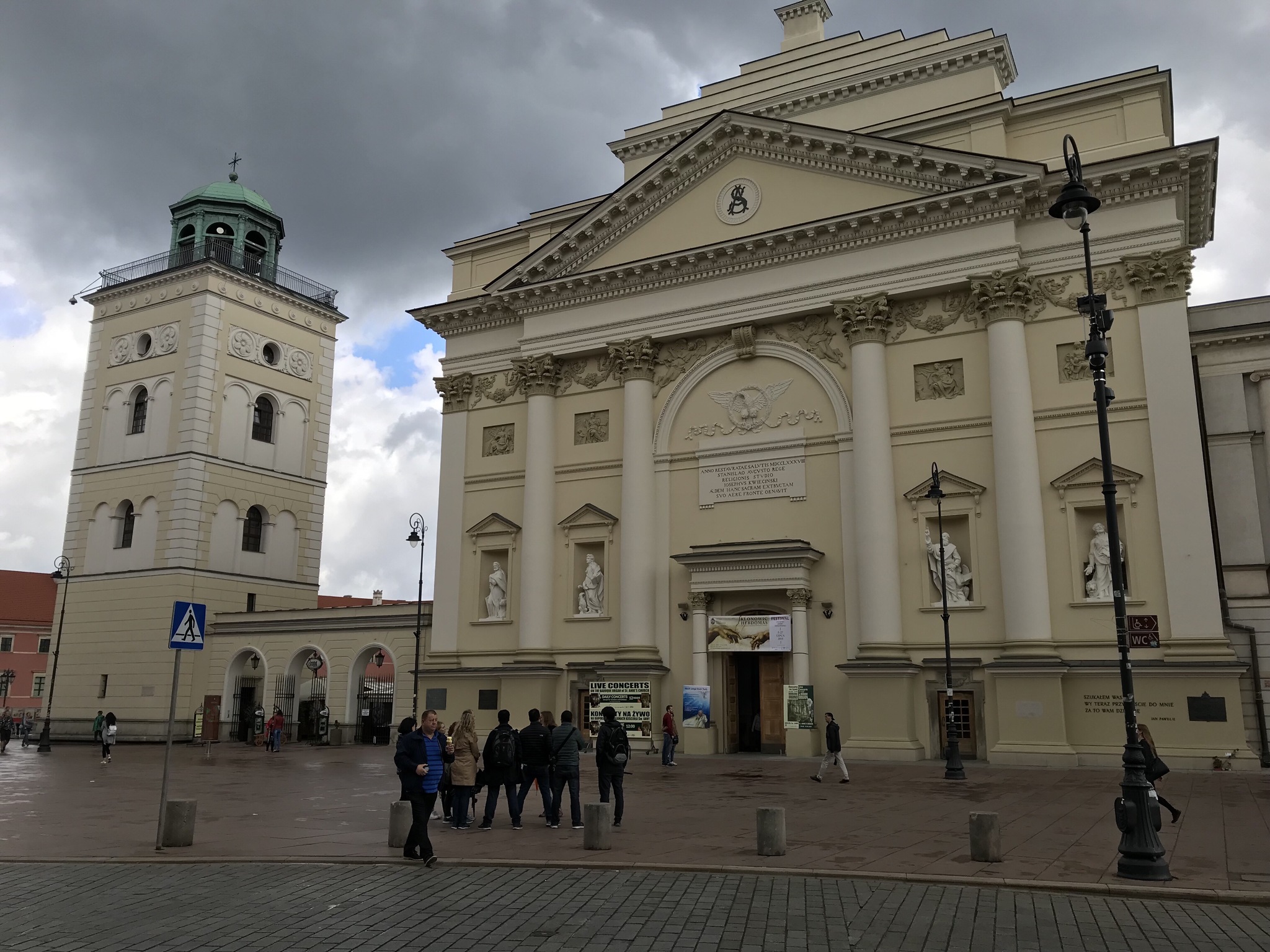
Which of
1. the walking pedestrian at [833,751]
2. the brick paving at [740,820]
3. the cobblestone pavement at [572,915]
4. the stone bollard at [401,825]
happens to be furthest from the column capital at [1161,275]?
the stone bollard at [401,825]

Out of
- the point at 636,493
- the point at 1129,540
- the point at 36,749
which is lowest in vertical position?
the point at 36,749

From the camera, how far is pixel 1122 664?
Answer: 12.5 m

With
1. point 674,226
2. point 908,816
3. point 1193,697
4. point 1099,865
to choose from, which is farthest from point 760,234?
point 1099,865

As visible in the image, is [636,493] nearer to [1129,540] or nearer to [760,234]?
[760,234]

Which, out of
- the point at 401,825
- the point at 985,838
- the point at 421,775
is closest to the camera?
the point at 985,838

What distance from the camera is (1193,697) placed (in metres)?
25.5

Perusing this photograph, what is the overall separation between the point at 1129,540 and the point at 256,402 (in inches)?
1681

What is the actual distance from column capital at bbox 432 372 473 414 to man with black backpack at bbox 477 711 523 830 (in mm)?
24671

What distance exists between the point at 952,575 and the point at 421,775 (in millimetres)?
20216

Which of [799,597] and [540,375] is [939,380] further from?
[540,375]

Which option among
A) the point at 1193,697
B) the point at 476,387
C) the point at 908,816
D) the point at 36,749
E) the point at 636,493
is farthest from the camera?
the point at 36,749

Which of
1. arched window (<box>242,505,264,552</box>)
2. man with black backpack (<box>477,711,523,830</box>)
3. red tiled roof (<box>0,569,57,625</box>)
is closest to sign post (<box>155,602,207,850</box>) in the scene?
man with black backpack (<box>477,711,523,830</box>)

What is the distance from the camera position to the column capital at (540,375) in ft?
120

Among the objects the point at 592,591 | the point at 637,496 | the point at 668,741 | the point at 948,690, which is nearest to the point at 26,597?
the point at 592,591
